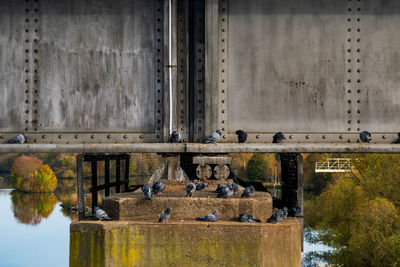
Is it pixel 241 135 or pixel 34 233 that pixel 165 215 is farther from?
pixel 34 233

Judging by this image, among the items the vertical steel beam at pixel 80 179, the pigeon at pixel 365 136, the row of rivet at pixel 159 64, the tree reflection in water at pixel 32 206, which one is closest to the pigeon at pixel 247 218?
the row of rivet at pixel 159 64

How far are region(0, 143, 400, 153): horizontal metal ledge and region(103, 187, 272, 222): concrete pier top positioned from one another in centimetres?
72

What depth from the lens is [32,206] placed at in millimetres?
84750

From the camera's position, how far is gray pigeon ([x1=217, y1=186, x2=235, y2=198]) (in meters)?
6.96

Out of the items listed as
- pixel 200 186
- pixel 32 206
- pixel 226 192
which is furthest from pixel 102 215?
pixel 32 206

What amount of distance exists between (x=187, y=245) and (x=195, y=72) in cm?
271

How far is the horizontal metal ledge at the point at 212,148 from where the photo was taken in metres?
7.35

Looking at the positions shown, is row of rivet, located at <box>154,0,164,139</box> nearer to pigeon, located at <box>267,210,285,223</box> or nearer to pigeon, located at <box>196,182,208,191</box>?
pigeon, located at <box>196,182,208,191</box>

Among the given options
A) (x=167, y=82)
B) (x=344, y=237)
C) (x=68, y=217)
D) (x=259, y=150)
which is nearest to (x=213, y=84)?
(x=167, y=82)

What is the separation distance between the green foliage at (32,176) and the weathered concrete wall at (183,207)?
97825 mm

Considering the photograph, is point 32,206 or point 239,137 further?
point 32,206

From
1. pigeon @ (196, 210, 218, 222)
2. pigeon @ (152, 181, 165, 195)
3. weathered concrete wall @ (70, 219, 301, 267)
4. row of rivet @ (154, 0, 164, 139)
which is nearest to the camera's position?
weathered concrete wall @ (70, 219, 301, 267)

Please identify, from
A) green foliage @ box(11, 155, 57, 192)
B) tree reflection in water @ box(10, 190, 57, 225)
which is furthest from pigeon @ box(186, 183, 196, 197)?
green foliage @ box(11, 155, 57, 192)

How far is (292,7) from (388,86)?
6.23 feet
